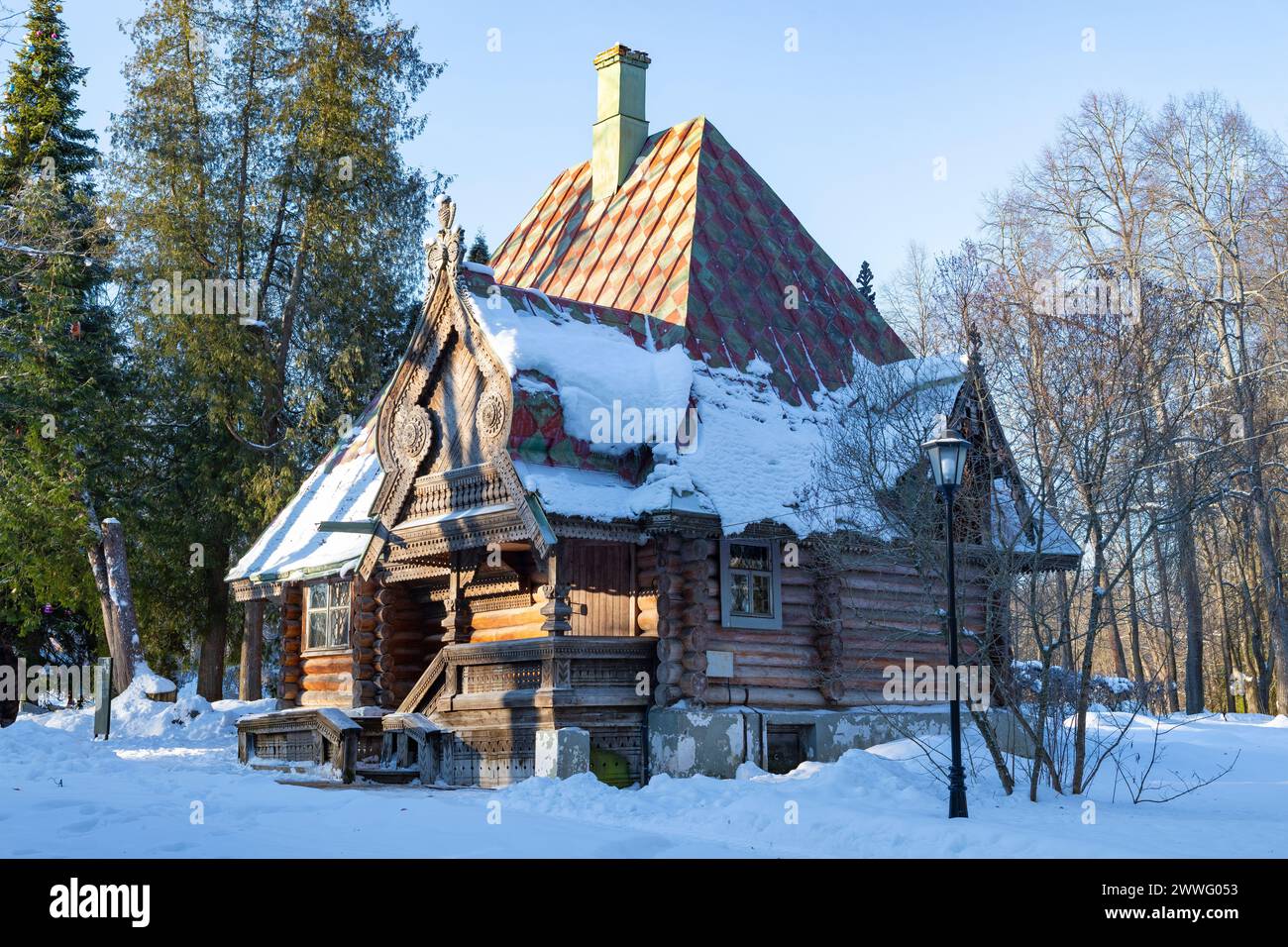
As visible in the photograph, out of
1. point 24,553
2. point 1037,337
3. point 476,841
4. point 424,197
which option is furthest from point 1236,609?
point 476,841

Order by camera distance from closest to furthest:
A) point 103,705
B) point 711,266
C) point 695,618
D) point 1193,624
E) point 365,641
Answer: point 695,618 < point 365,641 < point 711,266 < point 103,705 < point 1193,624

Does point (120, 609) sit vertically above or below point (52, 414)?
below

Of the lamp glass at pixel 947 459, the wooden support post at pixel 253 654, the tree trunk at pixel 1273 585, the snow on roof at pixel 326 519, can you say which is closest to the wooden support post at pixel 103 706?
the snow on roof at pixel 326 519

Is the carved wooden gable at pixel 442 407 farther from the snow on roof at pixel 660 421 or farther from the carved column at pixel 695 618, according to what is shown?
the carved column at pixel 695 618

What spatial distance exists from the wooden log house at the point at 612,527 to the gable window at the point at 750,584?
0.04m

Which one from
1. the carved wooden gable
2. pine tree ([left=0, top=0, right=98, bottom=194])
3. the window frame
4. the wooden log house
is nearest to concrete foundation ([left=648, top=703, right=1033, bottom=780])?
the wooden log house

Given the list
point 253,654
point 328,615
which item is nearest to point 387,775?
point 328,615

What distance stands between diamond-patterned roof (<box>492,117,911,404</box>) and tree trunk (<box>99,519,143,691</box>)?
1022cm

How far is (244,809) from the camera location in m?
12.6

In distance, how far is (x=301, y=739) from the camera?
66.8 ft

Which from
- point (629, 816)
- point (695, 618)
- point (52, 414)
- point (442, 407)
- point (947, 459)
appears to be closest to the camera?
point (947, 459)

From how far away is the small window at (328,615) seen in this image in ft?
77.0

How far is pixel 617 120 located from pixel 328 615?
1085cm

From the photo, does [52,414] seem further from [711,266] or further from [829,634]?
[829,634]
